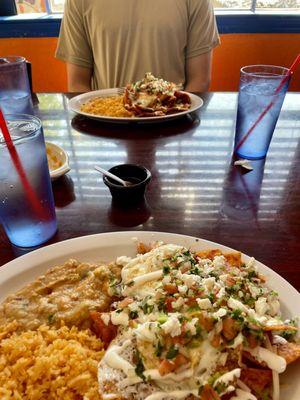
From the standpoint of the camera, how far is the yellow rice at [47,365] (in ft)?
2.66

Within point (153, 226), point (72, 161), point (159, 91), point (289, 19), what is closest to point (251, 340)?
point (153, 226)

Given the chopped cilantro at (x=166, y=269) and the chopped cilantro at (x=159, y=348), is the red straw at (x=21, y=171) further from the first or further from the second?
the chopped cilantro at (x=159, y=348)

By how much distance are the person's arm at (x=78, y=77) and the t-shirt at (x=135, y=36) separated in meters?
0.04

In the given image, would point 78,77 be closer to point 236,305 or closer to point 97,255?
point 97,255

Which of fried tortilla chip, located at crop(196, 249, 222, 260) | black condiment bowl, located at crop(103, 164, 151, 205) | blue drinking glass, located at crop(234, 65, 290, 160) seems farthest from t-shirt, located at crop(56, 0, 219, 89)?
fried tortilla chip, located at crop(196, 249, 222, 260)

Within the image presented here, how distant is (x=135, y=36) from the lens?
281 cm

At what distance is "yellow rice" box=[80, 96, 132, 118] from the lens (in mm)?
2158

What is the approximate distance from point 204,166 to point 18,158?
2.90 ft

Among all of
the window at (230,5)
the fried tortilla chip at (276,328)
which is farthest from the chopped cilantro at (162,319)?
the window at (230,5)

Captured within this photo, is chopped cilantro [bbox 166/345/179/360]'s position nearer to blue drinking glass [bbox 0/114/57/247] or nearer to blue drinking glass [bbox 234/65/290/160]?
blue drinking glass [bbox 0/114/57/247]

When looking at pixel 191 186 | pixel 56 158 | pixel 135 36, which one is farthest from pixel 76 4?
pixel 191 186

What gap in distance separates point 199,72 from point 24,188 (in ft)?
7.18

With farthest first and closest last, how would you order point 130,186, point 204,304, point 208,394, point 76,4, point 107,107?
point 76,4, point 107,107, point 130,186, point 204,304, point 208,394

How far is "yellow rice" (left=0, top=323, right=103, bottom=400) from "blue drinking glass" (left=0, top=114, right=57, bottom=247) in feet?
1.17
